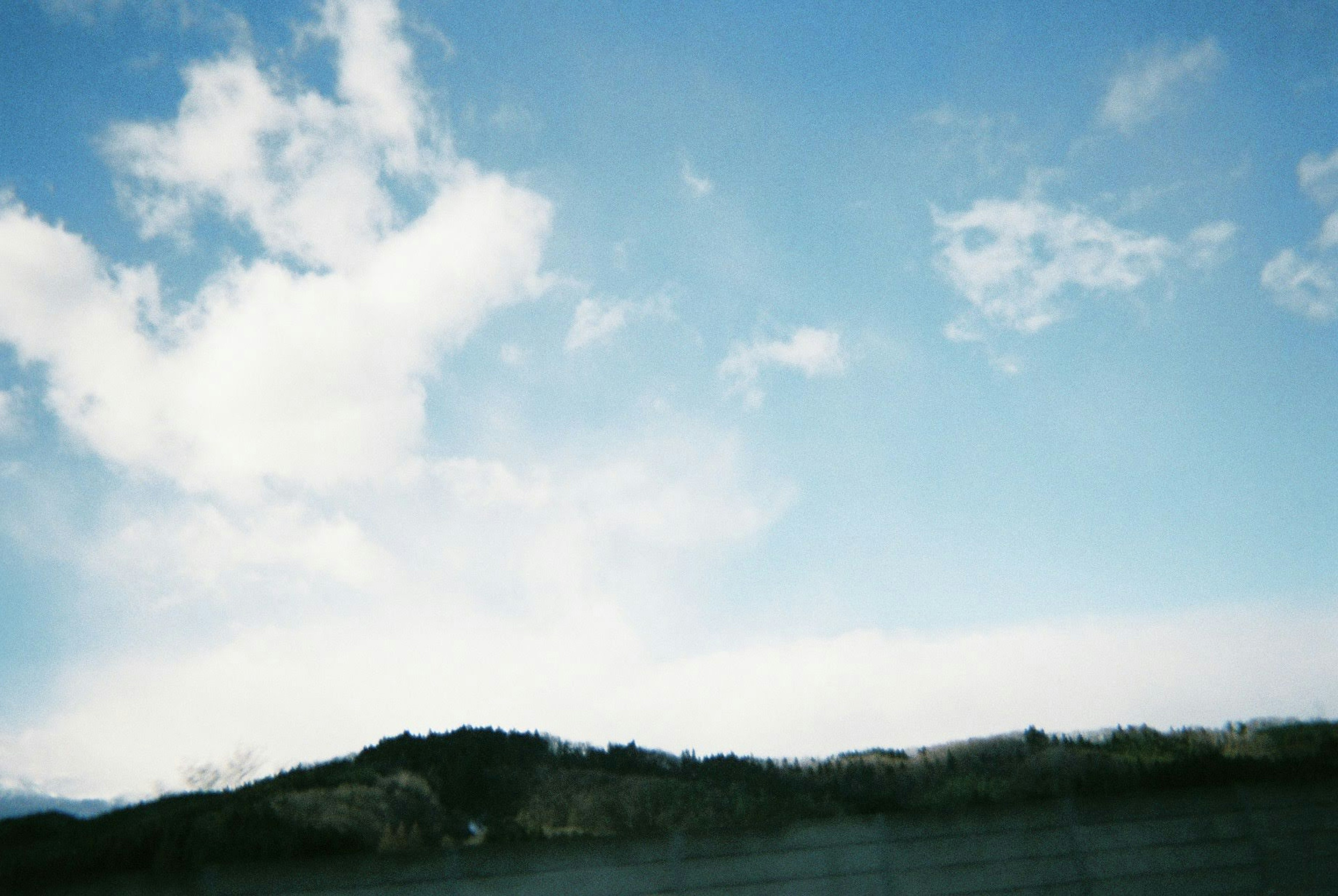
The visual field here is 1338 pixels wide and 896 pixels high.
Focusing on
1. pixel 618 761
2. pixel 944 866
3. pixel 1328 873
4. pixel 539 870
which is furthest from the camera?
pixel 618 761

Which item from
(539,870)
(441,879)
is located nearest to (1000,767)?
(539,870)

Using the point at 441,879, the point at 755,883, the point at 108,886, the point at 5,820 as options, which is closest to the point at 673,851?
the point at 755,883

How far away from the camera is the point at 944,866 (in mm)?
10758

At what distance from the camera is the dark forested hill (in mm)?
9836

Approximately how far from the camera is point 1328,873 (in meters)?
11.6

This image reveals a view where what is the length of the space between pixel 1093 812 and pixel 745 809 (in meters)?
5.24

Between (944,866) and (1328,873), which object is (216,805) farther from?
(1328,873)

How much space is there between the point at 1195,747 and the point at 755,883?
1152 cm

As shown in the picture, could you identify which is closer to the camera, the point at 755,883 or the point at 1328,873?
the point at 755,883

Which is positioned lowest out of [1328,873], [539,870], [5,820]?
[1328,873]

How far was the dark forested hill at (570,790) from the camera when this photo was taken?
9.84 metres

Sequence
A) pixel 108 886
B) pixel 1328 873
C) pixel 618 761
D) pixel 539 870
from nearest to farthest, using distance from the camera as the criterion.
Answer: pixel 108 886
pixel 539 870
pixel 1328 873
pixel 618 761

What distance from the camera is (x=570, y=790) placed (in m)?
15.7

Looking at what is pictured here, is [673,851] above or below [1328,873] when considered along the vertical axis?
above
